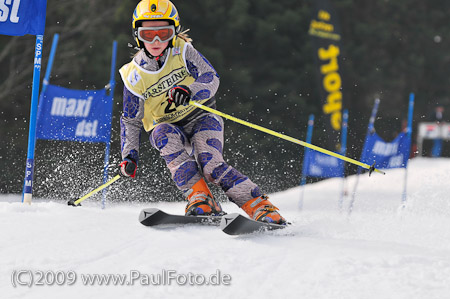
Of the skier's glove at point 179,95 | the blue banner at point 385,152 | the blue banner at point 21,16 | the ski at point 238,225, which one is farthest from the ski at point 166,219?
the blue banner at point 385,152

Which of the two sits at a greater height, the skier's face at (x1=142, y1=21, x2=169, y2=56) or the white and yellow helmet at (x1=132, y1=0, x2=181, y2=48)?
the white and yellow helmet at (x1=132, y1=0, x2=181, y2=48)

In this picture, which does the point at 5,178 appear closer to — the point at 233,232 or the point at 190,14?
the point at 190,14

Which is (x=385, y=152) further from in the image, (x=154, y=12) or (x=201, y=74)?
(x=154, y=12)

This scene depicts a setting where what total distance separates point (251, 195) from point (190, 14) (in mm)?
13673

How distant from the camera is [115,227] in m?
3.79

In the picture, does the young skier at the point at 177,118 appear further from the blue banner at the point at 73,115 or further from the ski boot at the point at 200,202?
the blue banner at the point at 73,115

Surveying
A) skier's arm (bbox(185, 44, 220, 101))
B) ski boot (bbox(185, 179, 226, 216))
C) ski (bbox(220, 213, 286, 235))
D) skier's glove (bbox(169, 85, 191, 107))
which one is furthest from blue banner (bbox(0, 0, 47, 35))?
ski (bbox(220, 213, 286, 235))

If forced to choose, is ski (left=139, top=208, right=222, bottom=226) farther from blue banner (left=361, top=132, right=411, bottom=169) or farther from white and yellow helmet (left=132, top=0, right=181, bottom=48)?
blue banner (left=361, top=132, right=411, bottom=169)

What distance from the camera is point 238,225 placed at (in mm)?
3461

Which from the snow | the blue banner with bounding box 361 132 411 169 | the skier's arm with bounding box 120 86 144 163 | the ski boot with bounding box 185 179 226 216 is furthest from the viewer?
the blue banner with bounding box 361 132 411 169

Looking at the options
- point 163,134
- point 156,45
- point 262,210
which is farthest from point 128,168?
point 262,210

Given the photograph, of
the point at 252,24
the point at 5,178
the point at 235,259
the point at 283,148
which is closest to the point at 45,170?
the point at 5,178

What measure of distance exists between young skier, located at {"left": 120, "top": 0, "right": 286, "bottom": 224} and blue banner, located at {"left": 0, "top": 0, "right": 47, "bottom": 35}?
80 cm

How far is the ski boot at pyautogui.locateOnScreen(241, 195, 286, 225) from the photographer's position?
3906 millimetres
